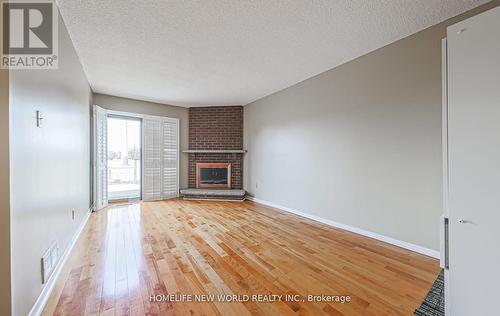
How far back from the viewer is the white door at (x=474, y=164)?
114 centimetres

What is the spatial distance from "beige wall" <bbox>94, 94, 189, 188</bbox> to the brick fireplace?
17 cm

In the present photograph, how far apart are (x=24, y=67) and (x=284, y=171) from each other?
3.90 metres

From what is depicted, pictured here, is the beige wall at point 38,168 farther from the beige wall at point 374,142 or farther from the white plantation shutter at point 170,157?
the beige wall at point 374,142

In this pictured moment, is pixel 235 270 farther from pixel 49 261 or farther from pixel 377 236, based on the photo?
pixel 377 236

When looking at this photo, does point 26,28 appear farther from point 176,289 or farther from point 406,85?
point 406,85

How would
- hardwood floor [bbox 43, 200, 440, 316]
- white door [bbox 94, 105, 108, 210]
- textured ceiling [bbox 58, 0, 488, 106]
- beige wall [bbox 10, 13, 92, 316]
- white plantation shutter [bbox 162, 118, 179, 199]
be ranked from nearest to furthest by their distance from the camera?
beige wall [bbox 10, 13, 92, 316], hardwood floor [bbox 43, 200, 440, 316], textured ceiling [bbox 58, 0, 488, 106], white door [bbox 94, 105, 108, 210], white plantation shutter [bbox 162, 118, 179, 199]

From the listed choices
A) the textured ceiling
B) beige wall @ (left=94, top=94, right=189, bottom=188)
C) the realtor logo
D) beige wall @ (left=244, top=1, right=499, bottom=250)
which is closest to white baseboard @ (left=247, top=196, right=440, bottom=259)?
beige wall @ (left=244, top=1, right=499, bottom=250)

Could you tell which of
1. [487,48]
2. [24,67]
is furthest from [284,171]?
[24,67]

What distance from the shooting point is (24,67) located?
138 cm

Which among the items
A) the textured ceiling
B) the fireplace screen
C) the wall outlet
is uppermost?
the textured ceiling

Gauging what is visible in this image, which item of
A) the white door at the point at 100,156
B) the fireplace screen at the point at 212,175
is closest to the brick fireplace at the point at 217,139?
the fireplace screen at the point at 212,175

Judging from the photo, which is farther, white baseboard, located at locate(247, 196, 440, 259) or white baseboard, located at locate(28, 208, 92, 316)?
white baseboard, located at locate(247, 196, 440, 259)

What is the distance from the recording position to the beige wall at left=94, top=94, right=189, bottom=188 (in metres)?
4.80

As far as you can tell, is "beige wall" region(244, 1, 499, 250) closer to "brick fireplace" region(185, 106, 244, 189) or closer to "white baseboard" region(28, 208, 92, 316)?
"brick fireplace" region(185, 106, 244, 189)
